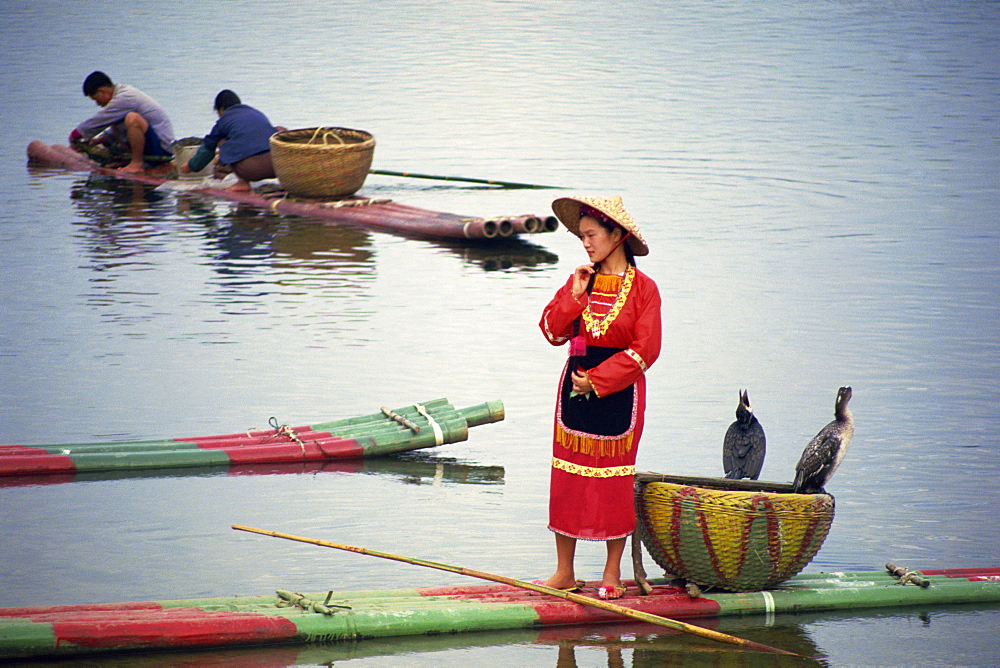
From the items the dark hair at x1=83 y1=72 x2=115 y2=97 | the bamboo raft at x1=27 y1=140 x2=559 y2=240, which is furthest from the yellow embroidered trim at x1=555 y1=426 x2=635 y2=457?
the dark hair at x1=83 y1=72 x2=115 y2=97

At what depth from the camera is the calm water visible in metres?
4.68

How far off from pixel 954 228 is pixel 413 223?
4136 mm

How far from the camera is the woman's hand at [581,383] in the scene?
4227 millimetres

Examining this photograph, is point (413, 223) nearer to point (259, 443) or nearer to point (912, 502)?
point (259, 443)

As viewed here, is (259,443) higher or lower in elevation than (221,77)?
lower

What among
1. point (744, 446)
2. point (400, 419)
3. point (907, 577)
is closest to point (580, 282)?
point (744, 446)

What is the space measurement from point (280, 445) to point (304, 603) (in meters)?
1.77

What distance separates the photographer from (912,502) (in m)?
5.33

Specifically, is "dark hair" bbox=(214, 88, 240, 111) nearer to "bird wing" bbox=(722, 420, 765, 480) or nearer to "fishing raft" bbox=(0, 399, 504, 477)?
"fishing raft" bbox=(0, 399, 504, 477)

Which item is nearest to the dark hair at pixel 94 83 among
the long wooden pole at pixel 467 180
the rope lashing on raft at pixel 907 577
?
the long wooden pole at pixel 467 180

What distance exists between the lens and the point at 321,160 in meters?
10.7

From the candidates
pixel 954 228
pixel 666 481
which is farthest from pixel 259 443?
pixel 954 228

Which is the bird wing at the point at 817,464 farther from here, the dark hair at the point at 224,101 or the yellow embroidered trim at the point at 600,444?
the dark hair at the point at 224,101

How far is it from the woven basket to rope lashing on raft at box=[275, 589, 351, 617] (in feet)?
3.22
